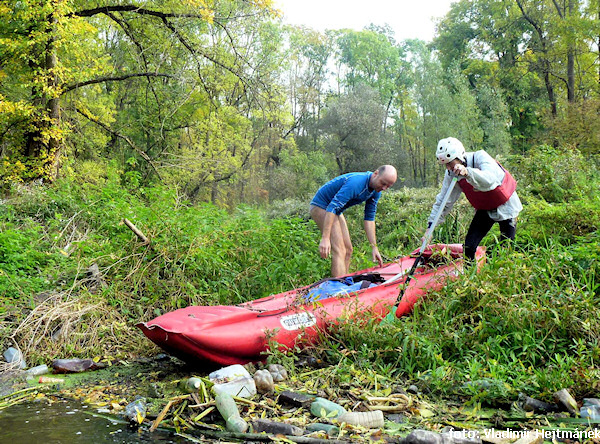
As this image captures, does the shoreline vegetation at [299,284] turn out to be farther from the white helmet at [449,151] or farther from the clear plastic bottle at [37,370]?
the white helmet at [449,151]

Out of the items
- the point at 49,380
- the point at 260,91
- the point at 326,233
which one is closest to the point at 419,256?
the point at 326,233

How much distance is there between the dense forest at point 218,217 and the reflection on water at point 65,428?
3.77 feet

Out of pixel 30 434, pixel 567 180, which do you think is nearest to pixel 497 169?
pixel 30 434

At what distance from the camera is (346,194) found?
5418mm

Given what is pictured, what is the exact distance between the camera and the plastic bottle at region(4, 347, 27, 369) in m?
4.20

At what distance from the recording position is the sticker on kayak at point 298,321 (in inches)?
157

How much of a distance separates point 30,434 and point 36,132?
8607 mm

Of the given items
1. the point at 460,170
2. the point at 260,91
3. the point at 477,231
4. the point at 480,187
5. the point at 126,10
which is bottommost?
the point at 477,231

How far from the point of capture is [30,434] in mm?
2910

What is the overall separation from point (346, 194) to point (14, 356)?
11.0 ft

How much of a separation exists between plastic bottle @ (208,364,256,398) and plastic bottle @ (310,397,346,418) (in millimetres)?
443

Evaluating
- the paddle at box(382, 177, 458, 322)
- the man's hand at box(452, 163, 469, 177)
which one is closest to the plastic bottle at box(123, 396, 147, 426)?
the paddle at box(382, 177, 458, 322)

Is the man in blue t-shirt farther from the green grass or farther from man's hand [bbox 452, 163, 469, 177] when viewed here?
man's hand [bbox 452, 163, 469, 177]

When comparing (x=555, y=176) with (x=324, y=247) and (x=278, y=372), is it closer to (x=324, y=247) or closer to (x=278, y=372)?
(x=324, y=247)
